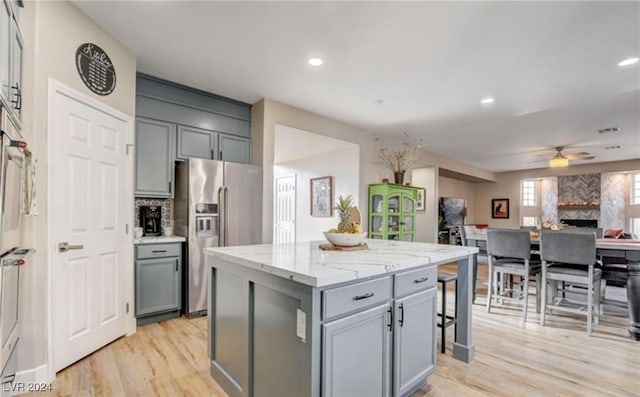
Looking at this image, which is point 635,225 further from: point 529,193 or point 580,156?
point 580,156

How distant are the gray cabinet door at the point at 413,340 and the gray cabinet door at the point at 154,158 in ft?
9.20

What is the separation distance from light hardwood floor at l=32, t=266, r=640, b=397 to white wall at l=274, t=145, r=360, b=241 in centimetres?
298

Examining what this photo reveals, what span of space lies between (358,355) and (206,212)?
252 centimetres

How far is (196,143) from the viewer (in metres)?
3.73

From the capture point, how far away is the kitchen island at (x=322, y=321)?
1408mm

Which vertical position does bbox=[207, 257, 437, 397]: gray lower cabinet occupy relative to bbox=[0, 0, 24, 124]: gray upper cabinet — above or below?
below

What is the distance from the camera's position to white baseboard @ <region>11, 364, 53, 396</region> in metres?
2.00

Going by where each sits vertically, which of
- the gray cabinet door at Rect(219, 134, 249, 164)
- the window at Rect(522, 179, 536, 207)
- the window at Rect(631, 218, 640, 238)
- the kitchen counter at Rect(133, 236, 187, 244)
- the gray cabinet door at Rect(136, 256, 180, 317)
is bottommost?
the gray cabinet door at Rect(136, 256, 180, 317)

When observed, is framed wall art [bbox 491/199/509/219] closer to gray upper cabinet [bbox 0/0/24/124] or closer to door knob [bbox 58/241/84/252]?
door knob [bbox 58/241/84/252]

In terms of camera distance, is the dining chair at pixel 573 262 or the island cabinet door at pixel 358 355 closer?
the island cabinet door at pixel 358 355

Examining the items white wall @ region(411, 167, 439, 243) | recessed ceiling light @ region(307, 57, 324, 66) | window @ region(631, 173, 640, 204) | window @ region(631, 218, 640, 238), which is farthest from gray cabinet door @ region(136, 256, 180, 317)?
window @ region(631, 173, 640, 204)

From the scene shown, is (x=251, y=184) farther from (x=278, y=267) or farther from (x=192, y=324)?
(x=278, y=267)

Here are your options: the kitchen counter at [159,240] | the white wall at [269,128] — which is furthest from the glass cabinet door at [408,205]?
the kitchen counter at [159,240]

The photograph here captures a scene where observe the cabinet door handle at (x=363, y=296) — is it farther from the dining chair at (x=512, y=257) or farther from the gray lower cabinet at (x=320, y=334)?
the dining chair at (x=512, y=257)
